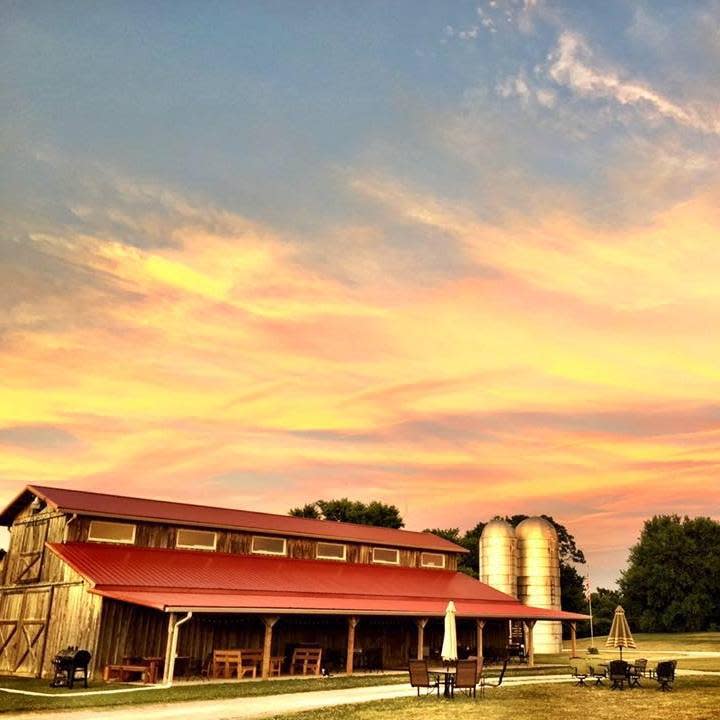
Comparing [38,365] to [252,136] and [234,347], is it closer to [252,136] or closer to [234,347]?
[234,347]

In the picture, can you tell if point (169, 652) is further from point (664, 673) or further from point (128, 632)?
point (664, 673)

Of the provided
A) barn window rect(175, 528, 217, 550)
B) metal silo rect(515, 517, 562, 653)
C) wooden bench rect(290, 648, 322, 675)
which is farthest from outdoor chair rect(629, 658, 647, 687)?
metal silo rect(515, 517, 562, 653)

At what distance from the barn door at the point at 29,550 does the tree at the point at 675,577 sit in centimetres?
6092

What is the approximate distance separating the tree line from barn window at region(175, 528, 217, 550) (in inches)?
1578

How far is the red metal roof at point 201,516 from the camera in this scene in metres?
31.0

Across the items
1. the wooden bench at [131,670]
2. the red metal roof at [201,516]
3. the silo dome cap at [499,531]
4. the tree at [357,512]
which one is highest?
the tree at [357,512]

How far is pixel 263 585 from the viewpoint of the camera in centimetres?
3023

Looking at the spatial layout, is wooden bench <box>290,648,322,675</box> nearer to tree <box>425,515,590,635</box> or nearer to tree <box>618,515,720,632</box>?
tree <box>425,515,590,635</box>

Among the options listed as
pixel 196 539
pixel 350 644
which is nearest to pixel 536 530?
pixel 350 644

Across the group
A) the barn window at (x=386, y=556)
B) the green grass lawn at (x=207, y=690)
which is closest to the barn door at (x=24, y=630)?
the green grass lawn at (x=207, y=690)

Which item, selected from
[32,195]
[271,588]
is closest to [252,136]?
[32,195]

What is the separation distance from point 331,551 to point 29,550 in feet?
45.9

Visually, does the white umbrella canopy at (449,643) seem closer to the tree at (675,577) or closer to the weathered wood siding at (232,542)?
the weathered wood siding at (232,542)

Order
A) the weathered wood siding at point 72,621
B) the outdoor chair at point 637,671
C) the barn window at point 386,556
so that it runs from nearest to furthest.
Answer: the outdoor chair at point 637,671
the weathered wood siding at point 72,621
the barn window at point 386,556
